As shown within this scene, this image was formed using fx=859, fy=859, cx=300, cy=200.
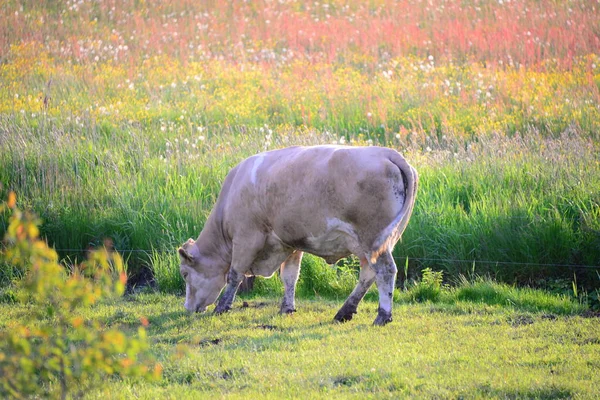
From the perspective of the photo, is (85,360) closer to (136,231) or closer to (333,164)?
(333,164)

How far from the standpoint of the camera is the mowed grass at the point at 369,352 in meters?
6.26

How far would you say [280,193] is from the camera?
29.0 feet

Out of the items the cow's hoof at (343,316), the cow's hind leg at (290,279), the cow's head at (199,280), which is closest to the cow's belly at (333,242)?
the cow's hoof at (343,316)

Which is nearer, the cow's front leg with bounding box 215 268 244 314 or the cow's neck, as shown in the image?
the cow's front leg with bounding box 215 268 244 314

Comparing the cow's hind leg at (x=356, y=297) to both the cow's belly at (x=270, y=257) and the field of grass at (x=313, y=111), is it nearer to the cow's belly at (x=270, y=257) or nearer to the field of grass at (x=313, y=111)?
the cow's belly at (x=270, y=257)

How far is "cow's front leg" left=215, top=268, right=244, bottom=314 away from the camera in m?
9.37

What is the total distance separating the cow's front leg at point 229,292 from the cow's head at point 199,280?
31 cm

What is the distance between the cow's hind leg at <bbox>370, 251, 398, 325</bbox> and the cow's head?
214 centimetres

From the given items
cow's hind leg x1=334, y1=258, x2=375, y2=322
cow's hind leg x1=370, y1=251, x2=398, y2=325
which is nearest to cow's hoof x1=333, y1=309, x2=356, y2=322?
cow's hind leg x1=334, y1=258, x2=375, y2=322

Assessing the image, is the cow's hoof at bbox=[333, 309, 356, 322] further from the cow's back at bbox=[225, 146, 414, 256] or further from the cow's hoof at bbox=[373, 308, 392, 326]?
the cow's back at bbox=[225, 146, 414, 256]

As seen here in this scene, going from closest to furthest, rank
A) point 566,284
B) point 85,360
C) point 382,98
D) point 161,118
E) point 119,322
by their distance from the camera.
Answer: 1. point 85,360
2. point 119,322
3. point 566,284
4. point 161,118
5. point 382,98

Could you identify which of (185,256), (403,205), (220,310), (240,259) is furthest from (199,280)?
(403,205)

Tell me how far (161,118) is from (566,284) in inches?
393

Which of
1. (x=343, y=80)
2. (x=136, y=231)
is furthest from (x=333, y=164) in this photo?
(x=343, y=80)
